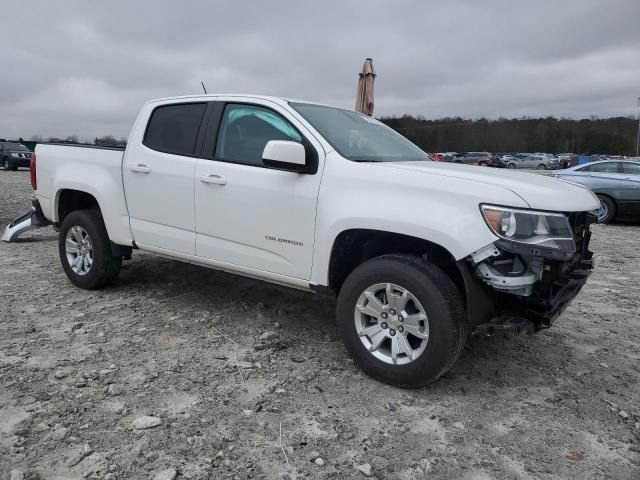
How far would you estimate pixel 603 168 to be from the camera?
11172 mm

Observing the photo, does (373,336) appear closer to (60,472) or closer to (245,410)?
(245,410)

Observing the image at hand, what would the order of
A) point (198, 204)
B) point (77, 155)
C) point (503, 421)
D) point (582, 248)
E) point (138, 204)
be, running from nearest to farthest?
point (503, 421) < point (582, 248) < point (198, 204) < point (138, 204) < point (77, 155)

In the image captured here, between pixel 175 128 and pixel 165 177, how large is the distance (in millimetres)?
459

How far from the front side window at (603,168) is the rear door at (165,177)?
9.77 m

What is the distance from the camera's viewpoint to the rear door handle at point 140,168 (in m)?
4.32

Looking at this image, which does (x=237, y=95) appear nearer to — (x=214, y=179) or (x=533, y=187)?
(x=214, y=179)

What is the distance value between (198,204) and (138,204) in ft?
2.41

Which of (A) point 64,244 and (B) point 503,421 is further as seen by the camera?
(A) point 64,244

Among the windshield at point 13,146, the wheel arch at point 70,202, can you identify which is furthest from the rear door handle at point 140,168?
the windshield at point 13,146

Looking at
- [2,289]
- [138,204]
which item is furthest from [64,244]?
[138,204]

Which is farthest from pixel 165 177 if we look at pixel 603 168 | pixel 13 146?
pixel 13 146

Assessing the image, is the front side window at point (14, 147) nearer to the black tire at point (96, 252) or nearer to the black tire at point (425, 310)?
the black tire at point (96, 252)

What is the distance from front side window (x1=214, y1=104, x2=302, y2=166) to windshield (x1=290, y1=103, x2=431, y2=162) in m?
0.17

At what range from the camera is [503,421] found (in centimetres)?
292
